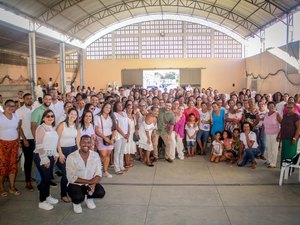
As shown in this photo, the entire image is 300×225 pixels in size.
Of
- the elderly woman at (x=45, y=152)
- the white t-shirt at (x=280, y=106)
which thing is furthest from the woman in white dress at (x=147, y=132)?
the white t-shirt at (x=280, y=106)

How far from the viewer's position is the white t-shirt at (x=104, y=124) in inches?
219

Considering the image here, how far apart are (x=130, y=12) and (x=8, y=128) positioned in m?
17.6

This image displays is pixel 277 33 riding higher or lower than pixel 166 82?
higher

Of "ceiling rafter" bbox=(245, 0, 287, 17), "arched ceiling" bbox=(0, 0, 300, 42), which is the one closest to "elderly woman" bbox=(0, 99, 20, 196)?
"arched ceiling" bbox=(0, 0, 300, 42)

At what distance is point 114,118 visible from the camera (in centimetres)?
586

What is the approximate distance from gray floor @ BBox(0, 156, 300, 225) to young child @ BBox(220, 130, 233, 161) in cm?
78

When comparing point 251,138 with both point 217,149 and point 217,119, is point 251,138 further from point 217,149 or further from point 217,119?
point 217,119

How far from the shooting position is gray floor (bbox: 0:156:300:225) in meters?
3.94

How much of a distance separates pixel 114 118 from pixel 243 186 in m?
2.64

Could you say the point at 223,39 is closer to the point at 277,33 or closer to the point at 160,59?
the point at 160,59

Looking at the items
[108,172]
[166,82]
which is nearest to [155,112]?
[108,172]

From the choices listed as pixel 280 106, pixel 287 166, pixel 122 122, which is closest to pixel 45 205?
pixel 122 122

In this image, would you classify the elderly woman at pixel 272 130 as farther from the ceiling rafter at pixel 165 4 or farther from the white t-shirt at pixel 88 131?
the ceiling rafter at pixel 165 4

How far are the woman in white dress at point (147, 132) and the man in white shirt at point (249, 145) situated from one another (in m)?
1.97
